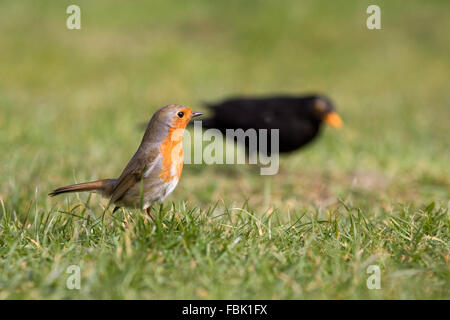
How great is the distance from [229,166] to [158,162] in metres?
3.55

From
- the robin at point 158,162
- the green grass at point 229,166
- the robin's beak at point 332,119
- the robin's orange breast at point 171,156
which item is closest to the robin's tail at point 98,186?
the robin at point 158,162

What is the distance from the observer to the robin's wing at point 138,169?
2.85m

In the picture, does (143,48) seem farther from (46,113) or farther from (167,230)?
(167,230)

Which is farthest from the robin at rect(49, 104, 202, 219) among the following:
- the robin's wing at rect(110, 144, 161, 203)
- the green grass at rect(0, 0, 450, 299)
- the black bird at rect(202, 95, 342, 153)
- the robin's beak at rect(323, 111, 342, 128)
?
the robin's beak at rect(323, 111, 342, 128)

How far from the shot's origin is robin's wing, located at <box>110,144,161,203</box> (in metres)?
2.85

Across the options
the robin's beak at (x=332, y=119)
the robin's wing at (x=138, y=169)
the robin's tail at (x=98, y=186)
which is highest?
the robin's beak at (x=332, y=119)

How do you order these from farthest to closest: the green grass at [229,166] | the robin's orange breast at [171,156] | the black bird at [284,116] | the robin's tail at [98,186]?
the black bird at [284,116] → the robin's tail at [98,186] → the robin's orange breast at [171,156] → the green grass at [229,166]

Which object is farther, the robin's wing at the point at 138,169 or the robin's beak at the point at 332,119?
the robin's beak at the point at 332,119

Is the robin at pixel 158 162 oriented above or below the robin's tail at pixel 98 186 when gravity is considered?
above

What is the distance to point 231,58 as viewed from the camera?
13.0 meters

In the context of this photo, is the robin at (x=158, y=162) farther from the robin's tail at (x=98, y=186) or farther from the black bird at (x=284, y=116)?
the black bird at (x=284, y=116)

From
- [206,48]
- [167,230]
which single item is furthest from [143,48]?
[167,230]

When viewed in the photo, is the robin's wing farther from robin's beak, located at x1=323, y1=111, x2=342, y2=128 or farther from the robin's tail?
robin's beak, located at x1=323, y1=111, x2=342, y2=128

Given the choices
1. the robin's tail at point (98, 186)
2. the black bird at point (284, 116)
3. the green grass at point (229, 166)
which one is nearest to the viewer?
the green grass at point (229, 166)
